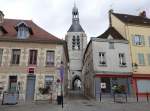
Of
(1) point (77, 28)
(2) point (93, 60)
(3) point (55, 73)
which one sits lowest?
(3) point (55, 73)

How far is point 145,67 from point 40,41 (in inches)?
498

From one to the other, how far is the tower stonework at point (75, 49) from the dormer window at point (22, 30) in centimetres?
2950

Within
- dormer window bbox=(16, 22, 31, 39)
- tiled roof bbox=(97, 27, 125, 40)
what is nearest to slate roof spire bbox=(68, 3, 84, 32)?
tiled roof bbox=(97, 27, 125, 40)

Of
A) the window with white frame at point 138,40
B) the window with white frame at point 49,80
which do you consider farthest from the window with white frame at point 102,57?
the window with white frame at point 49,80

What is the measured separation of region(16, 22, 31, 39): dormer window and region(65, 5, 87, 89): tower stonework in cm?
2950

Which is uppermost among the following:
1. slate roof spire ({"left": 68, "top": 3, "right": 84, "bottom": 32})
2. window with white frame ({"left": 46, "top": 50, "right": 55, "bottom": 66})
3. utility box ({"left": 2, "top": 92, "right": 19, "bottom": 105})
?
slate roof spire ({"left": 68, "top": 3, "right": 84, "bottom": 32})

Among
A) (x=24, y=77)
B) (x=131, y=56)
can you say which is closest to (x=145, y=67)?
(x=131, y=56)

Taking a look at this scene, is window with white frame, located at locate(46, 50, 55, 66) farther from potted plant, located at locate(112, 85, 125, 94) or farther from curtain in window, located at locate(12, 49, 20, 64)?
potted plant, located at locate(112, 85, 125, 94)

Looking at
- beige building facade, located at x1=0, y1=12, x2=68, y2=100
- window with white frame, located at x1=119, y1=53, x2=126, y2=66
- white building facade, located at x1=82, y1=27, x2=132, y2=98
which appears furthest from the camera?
window with white frame, located at x1=119, y1=53, x2=126, y2=66

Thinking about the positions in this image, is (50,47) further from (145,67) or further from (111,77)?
(145,67)

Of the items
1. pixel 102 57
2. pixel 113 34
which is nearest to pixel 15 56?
pixel 102 57

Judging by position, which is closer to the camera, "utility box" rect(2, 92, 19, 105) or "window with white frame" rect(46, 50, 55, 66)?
"utility box" rect(2, 92, 19, 105)

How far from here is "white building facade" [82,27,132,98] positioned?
62.3ft

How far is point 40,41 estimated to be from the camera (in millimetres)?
18391
